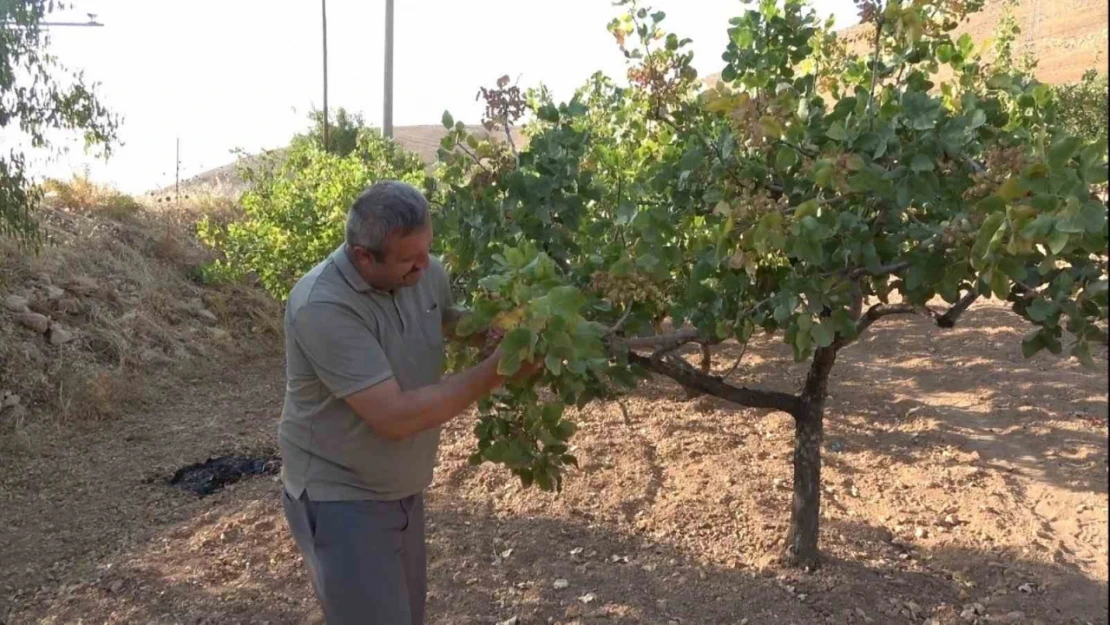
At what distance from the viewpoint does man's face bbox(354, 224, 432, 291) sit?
7.08 feet

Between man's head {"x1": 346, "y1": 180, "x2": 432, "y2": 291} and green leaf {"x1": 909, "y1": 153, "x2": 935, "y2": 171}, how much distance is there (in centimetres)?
113

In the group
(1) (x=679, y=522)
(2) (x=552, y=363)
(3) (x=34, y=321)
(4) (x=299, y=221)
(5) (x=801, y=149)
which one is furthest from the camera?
(3) (x=34, y=321)

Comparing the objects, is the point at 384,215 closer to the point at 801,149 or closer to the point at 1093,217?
the point at 801,149

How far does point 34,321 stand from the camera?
7.34 m

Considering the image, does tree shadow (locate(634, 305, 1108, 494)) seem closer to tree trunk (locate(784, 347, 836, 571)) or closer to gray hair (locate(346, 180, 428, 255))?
tree trunk (locate(784, 347, 836, 571))

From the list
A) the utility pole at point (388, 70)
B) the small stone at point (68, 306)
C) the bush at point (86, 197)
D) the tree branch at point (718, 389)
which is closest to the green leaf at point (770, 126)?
the tree branch at point (718, 389)

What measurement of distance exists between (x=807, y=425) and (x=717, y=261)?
116cm

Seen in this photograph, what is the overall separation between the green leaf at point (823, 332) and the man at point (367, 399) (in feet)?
2.29

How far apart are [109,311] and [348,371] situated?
22.6 ft

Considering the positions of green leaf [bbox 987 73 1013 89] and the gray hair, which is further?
green leaf [bbox 987 73 1013 89]

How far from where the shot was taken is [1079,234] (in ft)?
5.77

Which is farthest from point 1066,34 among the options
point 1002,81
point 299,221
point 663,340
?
point 299,221

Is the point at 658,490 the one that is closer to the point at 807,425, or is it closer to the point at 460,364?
the point at 807,425

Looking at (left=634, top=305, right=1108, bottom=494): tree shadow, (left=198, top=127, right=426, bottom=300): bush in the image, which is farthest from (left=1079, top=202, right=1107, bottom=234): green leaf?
(left=198, top=127, right=426, bottom=300): bush
